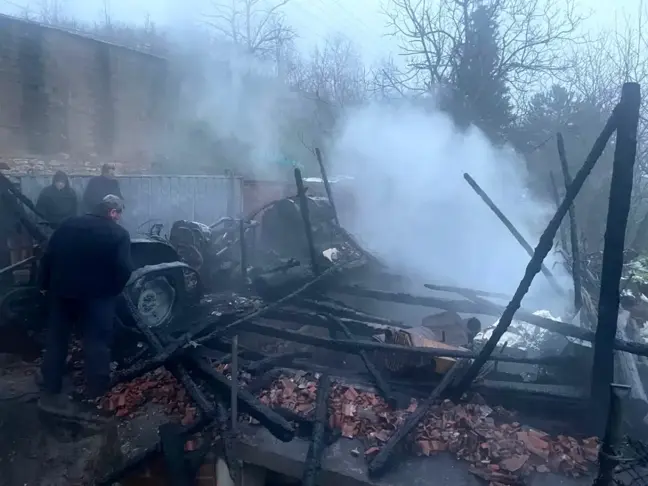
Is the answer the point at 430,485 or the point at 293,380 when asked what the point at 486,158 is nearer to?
the point at 293,380

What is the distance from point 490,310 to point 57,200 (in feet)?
22.1

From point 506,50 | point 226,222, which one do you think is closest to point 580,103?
point 506,50

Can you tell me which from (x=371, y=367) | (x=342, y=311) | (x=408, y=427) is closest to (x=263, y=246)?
(x=342, y=311)

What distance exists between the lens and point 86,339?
4980 mm

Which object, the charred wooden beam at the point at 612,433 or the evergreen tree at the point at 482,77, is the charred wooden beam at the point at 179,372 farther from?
the evergreen tree at the point at 482,77

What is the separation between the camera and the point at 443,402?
4543mm

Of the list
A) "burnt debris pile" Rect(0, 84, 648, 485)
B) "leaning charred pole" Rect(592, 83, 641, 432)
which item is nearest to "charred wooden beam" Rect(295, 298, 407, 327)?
"burnt debris pile" Rect(0, 84, 648, 485)

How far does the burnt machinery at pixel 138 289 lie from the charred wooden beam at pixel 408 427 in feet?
10.3

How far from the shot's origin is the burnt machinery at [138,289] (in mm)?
6270

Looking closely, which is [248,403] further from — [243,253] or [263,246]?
[263,246]

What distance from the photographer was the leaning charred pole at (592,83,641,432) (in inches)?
141

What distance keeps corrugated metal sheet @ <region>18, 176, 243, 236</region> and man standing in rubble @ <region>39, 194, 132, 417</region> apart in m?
5.02

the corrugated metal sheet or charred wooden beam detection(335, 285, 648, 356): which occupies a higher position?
the corrugated metal sheet

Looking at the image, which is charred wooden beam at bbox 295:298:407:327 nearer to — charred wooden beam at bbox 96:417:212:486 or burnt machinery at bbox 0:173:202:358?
burnt machinery at bbox 0:173:202:358
